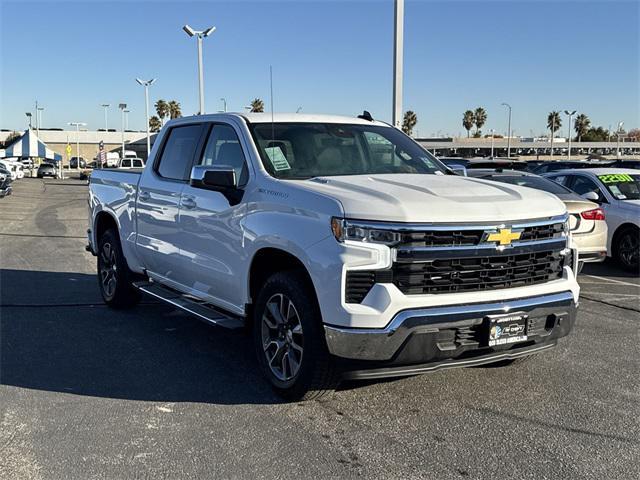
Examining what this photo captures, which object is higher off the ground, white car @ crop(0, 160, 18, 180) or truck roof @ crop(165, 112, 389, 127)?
truck roof @ crop(165, 112, 389, 127)

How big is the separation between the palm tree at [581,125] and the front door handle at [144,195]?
116m

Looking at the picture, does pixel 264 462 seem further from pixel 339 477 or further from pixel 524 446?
pixel 524 446

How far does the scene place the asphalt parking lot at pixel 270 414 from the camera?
3736 mm

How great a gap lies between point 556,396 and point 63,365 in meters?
3.82

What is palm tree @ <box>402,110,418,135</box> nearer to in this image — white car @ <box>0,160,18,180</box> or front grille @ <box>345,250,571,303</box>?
white car @ <box>0,160,18,180</box>

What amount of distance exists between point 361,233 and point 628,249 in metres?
8.00

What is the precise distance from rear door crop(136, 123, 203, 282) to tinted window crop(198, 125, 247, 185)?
0.24m

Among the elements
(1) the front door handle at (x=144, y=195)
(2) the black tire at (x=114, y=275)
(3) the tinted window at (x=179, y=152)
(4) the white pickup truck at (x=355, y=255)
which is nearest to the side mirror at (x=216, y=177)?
(4) the white pickup truck at (x=355, y=255)

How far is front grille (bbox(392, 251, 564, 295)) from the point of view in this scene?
412cm

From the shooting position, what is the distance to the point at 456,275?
4.22 meters

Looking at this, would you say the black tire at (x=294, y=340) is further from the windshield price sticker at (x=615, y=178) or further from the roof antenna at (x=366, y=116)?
the windshield price sticker at (x=615, y=178)

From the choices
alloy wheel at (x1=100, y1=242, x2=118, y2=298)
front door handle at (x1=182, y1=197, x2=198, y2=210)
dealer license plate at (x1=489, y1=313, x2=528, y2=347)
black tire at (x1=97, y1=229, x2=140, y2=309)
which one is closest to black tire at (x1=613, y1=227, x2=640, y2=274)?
dealer license plate at (x1=489, y1=313, x2=528, y2=347)

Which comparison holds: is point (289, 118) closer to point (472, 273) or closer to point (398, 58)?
point (472, 273)

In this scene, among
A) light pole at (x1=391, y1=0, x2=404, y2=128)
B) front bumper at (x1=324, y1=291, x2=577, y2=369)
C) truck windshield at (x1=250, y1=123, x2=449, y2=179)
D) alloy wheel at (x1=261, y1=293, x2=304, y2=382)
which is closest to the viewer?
front bumper at (x1=324, y1=291, x2=577, y2=369)
